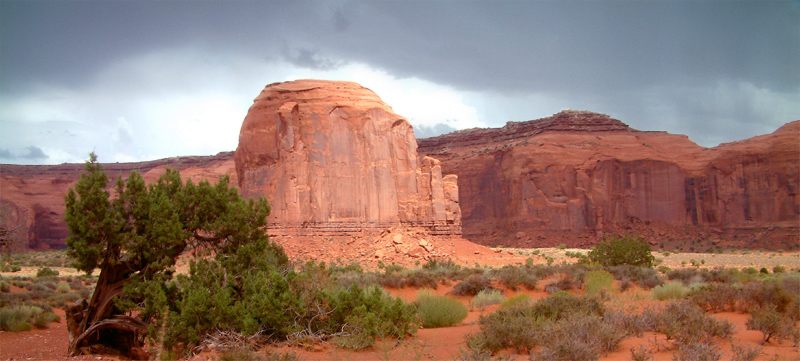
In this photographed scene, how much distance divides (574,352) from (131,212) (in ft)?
26.4

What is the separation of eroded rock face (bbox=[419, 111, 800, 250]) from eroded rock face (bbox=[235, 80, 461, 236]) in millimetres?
28992

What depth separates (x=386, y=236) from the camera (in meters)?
39.6

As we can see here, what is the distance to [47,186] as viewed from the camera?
86.2 metres

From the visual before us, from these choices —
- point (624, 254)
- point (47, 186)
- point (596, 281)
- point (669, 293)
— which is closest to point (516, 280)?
point (596, 281)

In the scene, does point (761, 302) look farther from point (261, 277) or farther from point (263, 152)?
point (263, 152)

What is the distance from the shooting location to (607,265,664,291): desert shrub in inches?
872

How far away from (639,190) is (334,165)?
4345cm

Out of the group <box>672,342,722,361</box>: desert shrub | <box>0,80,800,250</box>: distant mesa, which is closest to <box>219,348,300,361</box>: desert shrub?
<box>672,342,722,361</box>: desert shrub

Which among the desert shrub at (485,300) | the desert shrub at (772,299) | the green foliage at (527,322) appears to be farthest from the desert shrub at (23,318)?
the desert shrub at (772,299)

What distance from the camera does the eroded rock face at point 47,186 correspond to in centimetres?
7575

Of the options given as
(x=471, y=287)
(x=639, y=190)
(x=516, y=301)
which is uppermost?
(x=639, y=190)

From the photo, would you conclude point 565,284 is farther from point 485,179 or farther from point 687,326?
point 485,179

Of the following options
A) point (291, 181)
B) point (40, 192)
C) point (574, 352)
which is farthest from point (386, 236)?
point (40, 192)

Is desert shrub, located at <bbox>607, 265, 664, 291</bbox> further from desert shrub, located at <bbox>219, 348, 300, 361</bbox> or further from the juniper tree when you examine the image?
desert shrub, located at <bbox>219, 348, 300, 361</bbox>
